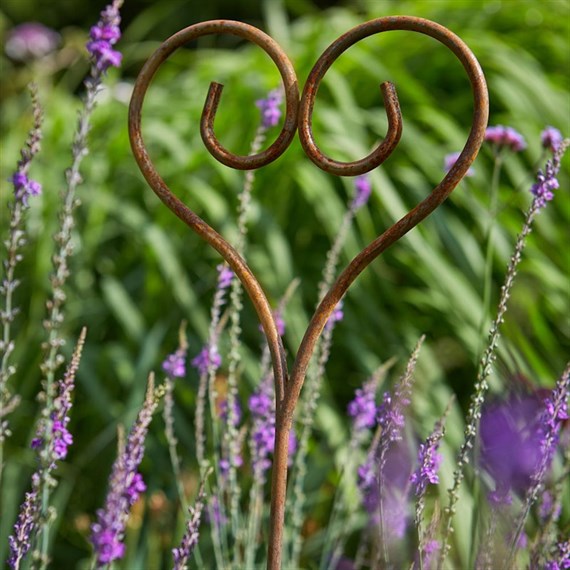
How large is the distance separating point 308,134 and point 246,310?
1.42m

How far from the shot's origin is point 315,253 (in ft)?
7.87

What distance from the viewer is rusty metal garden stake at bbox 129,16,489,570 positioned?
825mm

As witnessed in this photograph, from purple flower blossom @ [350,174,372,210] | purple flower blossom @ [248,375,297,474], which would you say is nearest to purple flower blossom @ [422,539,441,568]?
purple flower blossom @ [248,375,297,474]

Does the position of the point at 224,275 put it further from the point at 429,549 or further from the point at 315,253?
the point at 315,253

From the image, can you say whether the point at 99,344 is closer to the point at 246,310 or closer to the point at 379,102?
the point at 246,310

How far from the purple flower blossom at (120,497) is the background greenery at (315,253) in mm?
724

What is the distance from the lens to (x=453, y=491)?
92 cm

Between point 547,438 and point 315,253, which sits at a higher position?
point 315,253

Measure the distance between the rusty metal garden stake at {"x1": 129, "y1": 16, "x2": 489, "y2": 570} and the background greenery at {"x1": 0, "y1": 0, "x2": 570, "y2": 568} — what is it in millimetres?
918

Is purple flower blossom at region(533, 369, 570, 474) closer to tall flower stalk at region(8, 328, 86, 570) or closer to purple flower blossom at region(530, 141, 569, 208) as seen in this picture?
purple flower blossom at region(530, 141, 569, 208)

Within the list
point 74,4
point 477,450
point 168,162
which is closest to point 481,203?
point 168,162

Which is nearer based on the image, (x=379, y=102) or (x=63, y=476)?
(x=63, y=476)

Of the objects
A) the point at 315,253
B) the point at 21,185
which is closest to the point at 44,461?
the point at 21,185

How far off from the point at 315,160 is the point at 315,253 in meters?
1.52
